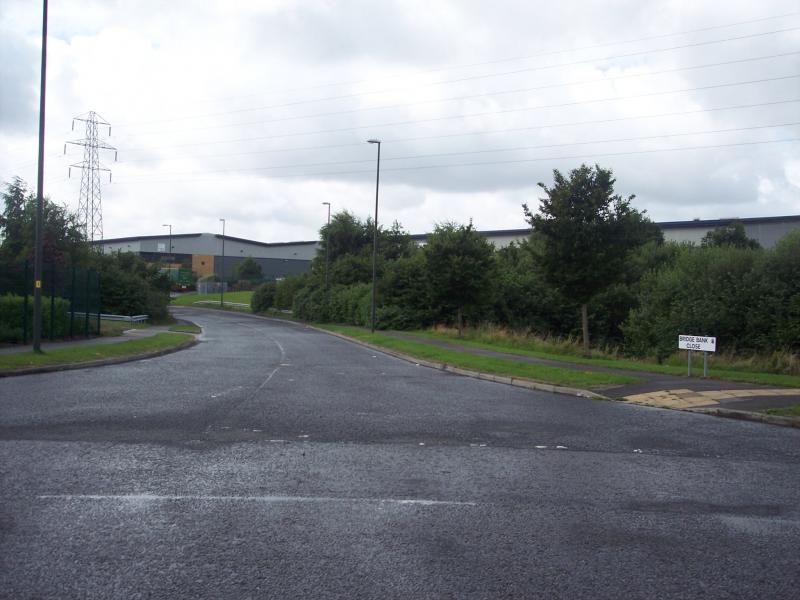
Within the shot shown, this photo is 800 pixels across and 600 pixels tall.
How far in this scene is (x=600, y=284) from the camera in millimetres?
24750

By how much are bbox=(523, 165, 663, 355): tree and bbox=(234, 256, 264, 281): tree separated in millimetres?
96228

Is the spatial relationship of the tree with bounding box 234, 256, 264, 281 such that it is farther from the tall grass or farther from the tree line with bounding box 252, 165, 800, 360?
the tall grass

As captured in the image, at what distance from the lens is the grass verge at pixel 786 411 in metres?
11.8

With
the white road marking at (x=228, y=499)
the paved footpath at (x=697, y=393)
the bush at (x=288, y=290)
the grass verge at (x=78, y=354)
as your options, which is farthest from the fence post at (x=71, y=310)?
the bush at (x=288, y=290)

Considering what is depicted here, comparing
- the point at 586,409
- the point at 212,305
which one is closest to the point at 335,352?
the point at 586,409

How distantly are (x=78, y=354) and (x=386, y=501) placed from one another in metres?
16.4

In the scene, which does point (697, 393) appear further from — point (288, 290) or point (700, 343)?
point (288, 290)

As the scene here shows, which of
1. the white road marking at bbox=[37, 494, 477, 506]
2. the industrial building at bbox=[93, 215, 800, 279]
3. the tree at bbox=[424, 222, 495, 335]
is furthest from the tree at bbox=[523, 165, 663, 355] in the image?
the industrial building at bbox=[93, 215, 800, 279]

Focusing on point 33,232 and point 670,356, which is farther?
point 33,232

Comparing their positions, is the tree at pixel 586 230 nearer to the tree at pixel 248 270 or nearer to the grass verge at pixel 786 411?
the grass verge at pixel 786 411

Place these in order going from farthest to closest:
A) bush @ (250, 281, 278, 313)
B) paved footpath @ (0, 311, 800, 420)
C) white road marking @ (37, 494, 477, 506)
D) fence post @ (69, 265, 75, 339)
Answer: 1. bush @ (250, 281, 278, 313)
2. fence post @ (69, 265, 75, 339)
3. paved footpath @ (0, 311, 800, 420)
4. white road marking @ (37, 494, 477, 506)

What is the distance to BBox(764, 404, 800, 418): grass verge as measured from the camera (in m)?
11.8

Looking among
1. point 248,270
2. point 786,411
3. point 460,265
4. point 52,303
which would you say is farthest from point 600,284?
point 248,270

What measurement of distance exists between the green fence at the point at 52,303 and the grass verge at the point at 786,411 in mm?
20713
